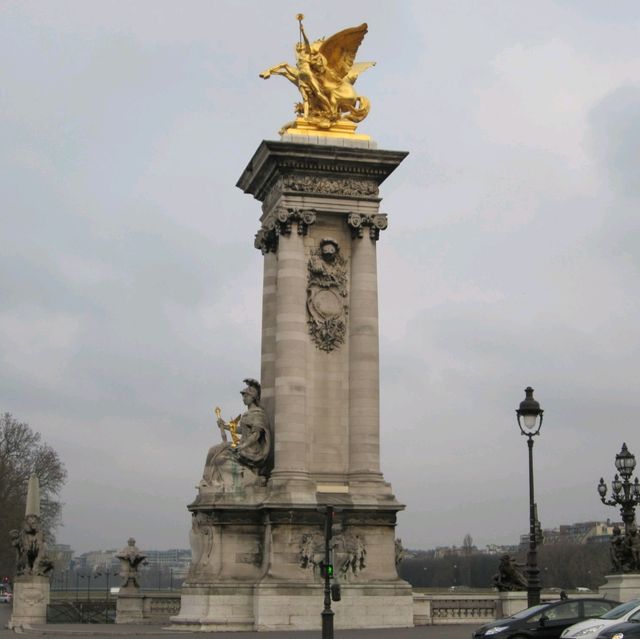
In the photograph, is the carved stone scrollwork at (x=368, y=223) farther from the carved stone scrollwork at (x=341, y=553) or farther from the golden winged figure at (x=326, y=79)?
the carved stone scrollwork at (x=341, y=553)

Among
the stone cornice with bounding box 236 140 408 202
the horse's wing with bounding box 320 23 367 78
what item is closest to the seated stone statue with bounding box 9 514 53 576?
the stone cornice with bounding box 236 140 408 202

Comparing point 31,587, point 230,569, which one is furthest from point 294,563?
point 31,587

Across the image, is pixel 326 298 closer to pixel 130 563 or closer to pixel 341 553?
pixel 341 553

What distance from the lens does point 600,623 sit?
22.9 meters

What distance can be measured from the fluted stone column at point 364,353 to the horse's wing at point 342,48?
5161 millimetres

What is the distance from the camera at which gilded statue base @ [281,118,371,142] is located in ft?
123

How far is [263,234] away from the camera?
38.5 metres

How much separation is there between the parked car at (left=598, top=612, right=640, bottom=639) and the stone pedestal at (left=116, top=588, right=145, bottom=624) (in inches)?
848

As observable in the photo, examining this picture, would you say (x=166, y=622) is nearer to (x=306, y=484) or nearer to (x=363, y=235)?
(x=306, y=484)

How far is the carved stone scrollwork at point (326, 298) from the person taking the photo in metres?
36.3

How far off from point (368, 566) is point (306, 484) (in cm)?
276

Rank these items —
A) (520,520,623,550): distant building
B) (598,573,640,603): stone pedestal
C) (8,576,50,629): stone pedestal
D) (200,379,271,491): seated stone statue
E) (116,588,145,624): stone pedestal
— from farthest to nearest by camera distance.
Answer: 1. (520,520,623,550): distant building
2. (8,576,50,629): stone pedestal
3. (598,573,640,603): stone pedestal
4. (116,588,145,624): stone pedestal
5. (200,379,271,491): seated stone statue

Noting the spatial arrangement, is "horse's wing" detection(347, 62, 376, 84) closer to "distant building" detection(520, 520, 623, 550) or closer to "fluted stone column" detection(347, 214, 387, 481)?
"fluted stone column" detection(347, 214, 387, 481)

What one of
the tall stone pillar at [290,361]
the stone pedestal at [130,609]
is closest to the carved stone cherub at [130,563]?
the stone pedestal at [130,609]
